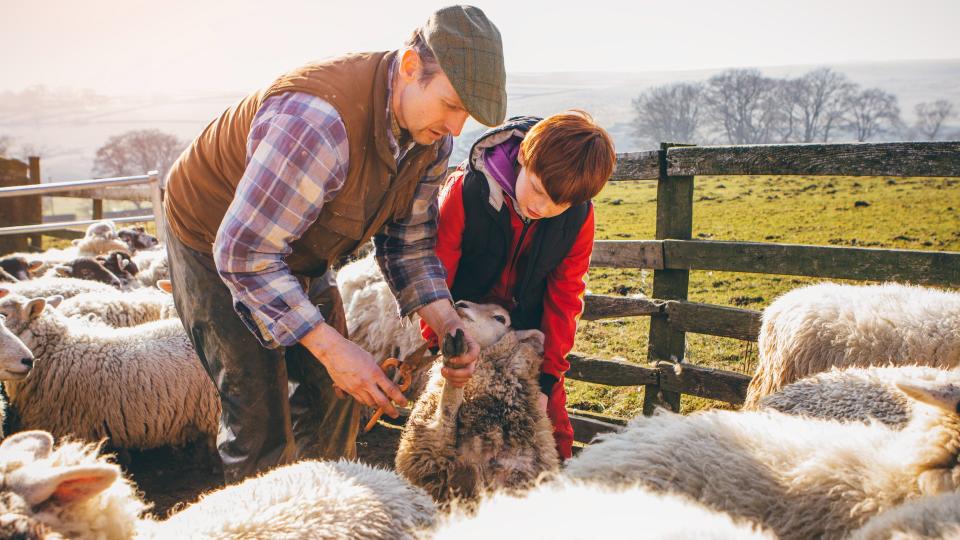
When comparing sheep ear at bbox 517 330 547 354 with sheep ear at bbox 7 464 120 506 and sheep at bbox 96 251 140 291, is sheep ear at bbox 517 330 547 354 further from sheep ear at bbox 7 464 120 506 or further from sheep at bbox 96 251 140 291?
sheep at bbox 96 251 140 291

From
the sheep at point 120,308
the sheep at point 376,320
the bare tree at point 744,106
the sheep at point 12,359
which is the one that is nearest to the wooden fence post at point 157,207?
the sheep at point 120,308

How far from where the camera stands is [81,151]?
115312 millimetres

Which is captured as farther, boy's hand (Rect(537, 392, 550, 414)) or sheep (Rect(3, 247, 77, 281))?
sheep (Rect(3, 247, 77, 281))

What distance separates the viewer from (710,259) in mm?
4406

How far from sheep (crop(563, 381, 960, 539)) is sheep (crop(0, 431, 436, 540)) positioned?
595 mm

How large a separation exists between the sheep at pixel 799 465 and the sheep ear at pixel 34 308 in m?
3.63

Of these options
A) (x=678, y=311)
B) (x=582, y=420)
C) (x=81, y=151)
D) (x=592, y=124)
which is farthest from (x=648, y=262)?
(x=81, y=151)

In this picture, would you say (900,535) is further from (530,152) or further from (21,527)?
(21,527)

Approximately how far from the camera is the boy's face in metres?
2.38

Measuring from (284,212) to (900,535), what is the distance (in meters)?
1.64

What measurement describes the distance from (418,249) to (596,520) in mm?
1499

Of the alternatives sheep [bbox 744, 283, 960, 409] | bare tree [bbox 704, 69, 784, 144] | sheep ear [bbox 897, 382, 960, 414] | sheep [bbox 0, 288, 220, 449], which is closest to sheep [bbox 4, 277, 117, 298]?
sheep [bbox 0, 288, 220, 449]

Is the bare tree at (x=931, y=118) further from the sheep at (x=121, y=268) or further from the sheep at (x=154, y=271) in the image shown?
the sheep at (x=121, y=268)

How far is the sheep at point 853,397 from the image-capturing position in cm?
255
